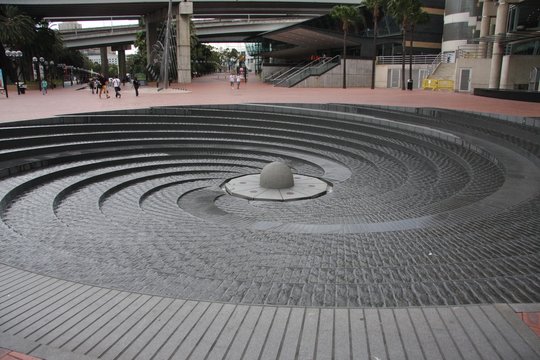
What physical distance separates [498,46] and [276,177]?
25488 mm

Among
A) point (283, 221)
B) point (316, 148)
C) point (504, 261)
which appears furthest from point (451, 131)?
point (504, 261)

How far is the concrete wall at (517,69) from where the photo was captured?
30.9 meters

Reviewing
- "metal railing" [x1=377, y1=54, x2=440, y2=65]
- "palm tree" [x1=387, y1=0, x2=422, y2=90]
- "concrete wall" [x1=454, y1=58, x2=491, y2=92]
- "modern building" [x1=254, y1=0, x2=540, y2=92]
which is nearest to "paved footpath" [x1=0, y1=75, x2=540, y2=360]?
"modern building" [x1=254, y1=0, x2=540, y2=92]

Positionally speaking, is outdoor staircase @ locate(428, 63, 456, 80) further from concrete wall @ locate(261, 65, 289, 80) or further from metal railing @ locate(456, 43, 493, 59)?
concrete wall @ locate(261, 65, 289, 80)

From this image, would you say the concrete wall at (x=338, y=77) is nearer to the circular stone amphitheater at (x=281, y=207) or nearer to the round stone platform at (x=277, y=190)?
the circular stone amphitheater at (x=281, y=207)

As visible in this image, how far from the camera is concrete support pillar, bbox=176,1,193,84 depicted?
4697cm

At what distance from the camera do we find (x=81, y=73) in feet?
351

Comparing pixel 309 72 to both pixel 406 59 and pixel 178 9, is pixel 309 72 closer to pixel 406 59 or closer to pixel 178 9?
pixel 406 59

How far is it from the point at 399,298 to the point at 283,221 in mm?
4922

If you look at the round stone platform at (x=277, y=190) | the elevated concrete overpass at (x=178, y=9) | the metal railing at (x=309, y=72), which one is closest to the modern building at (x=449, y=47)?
the metal railing at (x=309, y=72)

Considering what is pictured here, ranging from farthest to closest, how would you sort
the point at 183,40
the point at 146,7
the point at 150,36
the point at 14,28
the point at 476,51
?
the point at 150,36 → the point at 146,7 → the point at 183,40 → the point at 14,28 → the point at 476,51

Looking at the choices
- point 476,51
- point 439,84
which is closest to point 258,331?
point 439,84

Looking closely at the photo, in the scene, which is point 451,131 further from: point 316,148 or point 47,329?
point 47,329

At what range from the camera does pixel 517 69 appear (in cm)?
3097
